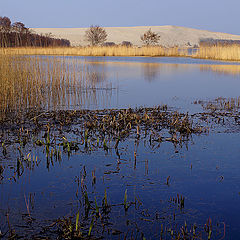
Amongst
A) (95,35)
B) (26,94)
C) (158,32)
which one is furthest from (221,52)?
(158,32)

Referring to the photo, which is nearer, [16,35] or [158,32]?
[16,35]

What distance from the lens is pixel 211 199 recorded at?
2803 millimetres

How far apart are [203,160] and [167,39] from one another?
81.5m

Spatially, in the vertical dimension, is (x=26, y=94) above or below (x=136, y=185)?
above

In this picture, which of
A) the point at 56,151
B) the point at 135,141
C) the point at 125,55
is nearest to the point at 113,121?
the point at 135,141

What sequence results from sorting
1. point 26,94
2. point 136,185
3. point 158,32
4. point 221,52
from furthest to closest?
1. point 158,32
2. point 221,52
3. point 26,94
4. point 136,185

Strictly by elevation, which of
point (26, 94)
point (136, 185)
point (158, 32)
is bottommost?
point (136, 185)

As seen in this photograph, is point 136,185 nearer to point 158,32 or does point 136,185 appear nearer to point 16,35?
point 16,35

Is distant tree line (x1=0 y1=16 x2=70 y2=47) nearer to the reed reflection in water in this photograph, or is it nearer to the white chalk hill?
the reed reflection in water

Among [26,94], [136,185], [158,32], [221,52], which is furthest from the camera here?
[158,32]

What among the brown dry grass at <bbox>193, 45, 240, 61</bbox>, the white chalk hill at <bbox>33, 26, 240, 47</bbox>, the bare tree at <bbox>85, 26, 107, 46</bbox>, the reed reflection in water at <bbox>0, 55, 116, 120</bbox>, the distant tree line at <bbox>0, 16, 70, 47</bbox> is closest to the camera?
the reed reflection in water at <bbox>0, 55, 116, 120</bbox>

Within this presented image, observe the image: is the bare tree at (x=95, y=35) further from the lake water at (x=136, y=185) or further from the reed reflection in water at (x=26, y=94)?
the lake water at (x=136, y=185)

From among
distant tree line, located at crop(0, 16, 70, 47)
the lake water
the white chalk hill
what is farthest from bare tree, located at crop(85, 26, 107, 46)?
the white chalk hill

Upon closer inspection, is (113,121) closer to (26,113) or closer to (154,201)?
(26,113)
